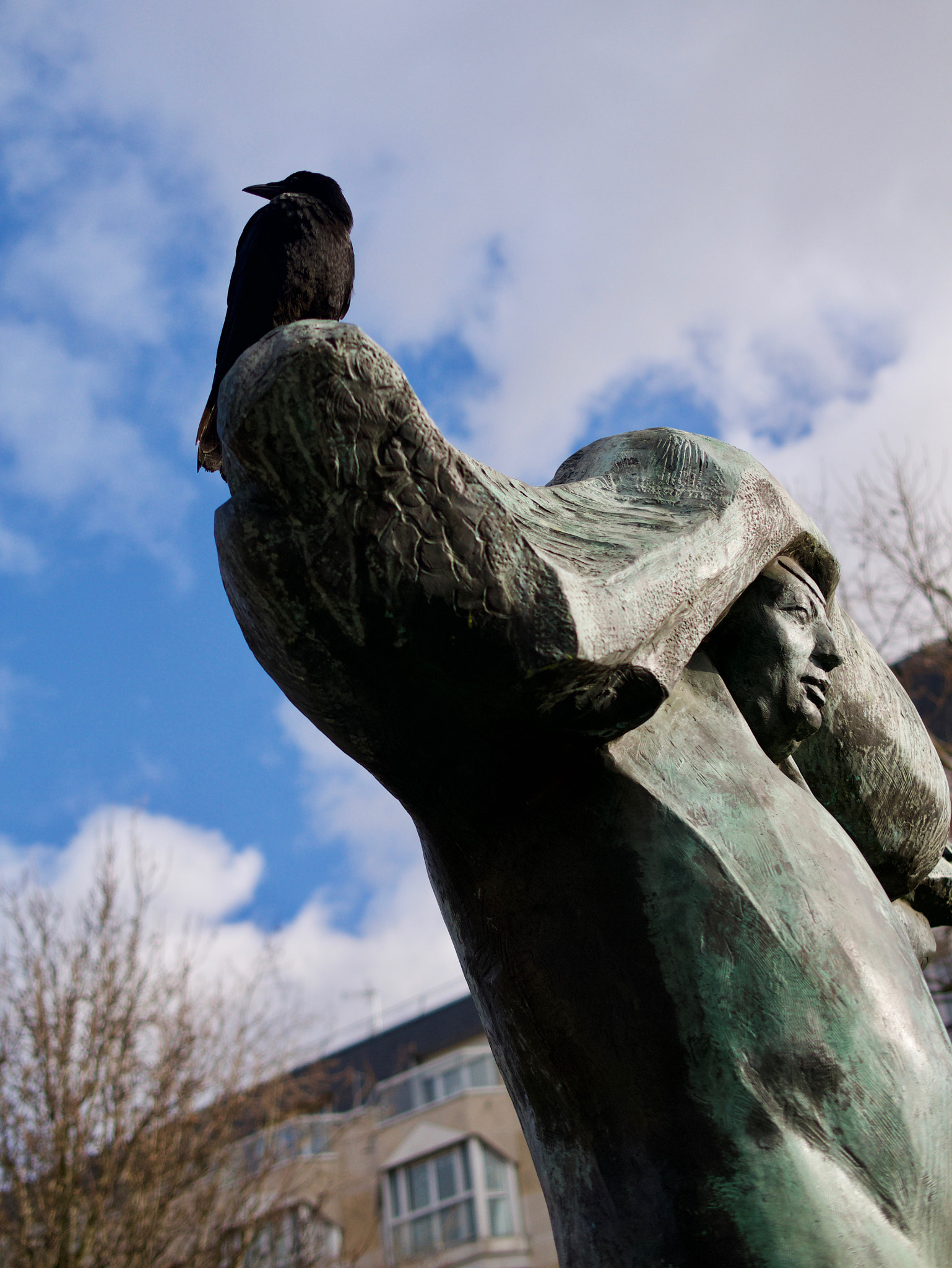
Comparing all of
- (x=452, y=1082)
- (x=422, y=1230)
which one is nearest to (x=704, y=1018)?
(x=452, y=1082)

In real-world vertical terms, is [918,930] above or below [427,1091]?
below

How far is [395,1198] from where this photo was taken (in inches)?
734

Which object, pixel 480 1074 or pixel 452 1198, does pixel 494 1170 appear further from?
pixel 480 1074

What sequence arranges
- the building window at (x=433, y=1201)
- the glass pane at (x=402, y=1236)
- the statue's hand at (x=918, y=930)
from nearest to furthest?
the statue's hand at (x=918, y=930) < the glass pane at (x=402, y=1236) < the building window at (x=433, y=1201)

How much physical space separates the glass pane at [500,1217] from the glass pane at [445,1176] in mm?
681

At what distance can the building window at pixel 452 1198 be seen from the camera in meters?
17.5

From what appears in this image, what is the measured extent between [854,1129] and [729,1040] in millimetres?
162

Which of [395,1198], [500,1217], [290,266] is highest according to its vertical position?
[395,1198]

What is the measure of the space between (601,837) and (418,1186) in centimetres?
1925

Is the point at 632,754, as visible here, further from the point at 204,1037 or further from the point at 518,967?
the point at 204,1037

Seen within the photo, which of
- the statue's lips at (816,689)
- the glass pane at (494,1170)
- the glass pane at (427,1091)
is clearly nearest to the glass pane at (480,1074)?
the glass pane at (427,1091)

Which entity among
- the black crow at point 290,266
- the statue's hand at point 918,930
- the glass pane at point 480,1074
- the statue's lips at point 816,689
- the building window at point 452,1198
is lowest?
the statue's hand at point 918,930

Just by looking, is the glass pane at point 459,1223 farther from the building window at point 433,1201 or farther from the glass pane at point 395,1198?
the glass pane at point 395,1198

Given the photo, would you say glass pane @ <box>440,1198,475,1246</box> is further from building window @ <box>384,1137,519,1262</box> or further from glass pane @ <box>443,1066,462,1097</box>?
glass pane @ <box>443,1066,462,1097</box>
